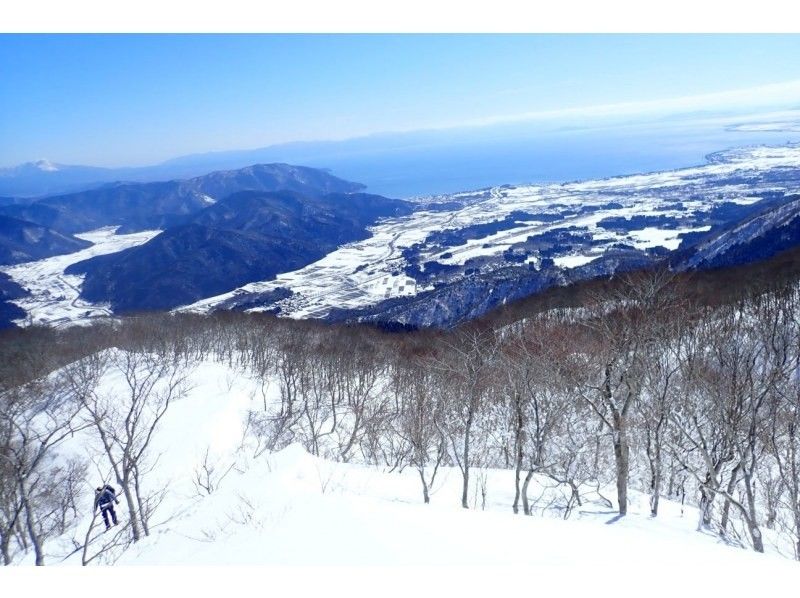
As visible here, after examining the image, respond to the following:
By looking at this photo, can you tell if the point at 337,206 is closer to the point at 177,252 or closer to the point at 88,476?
the point at 177,252

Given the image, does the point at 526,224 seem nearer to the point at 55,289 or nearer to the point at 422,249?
the point at 422,249

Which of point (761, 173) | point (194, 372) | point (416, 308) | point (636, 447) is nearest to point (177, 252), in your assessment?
point (416, 308)

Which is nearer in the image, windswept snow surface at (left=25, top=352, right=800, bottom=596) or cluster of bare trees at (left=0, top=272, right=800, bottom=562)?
windswept snow surface at (left=25, top=352, right=800, bottom=596)

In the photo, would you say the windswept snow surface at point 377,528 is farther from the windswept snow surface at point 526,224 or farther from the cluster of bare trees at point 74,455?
the windswept snow surface at point 526,224

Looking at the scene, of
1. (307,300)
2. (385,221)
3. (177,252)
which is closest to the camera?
(307,300)

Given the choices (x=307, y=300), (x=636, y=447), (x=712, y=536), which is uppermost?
(x=712, y=536)

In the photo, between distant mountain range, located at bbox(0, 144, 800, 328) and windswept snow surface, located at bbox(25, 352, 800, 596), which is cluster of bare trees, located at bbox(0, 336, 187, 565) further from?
distant mountain range, located at bbox(0, 144, 800, 328)

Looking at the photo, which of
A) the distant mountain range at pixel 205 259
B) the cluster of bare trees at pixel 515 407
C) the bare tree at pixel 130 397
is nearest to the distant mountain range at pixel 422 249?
the distant mountain range at pixel 205 259

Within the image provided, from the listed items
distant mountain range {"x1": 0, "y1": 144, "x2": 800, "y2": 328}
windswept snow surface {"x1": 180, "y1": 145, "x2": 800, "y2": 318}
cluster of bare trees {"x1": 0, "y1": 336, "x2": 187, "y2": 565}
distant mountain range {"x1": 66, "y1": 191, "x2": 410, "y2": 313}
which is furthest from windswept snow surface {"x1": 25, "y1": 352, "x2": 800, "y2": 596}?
distant mountain range {"x1": 66, "y1": 191, "x2": 410, "y2": 313}
